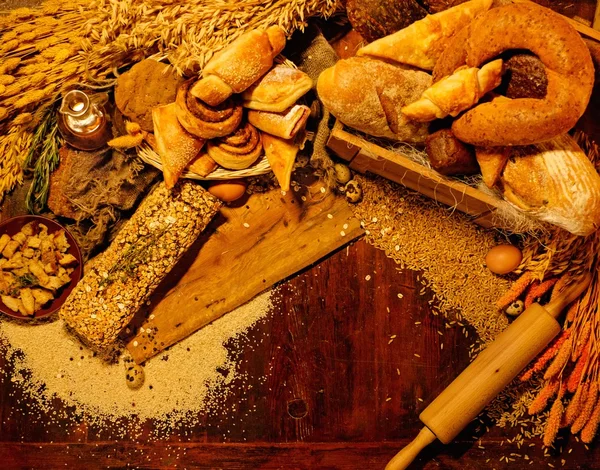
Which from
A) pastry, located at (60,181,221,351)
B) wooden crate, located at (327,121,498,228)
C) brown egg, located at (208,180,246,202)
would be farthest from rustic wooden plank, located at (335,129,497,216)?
pastry, located at (60,181,221,351)

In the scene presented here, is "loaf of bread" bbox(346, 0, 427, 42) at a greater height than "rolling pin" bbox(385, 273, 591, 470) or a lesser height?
greater

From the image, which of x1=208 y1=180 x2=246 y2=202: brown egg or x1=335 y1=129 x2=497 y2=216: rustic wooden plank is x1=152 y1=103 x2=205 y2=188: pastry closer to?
x1=208 y1=180 x2=246 y2=202: brown egg

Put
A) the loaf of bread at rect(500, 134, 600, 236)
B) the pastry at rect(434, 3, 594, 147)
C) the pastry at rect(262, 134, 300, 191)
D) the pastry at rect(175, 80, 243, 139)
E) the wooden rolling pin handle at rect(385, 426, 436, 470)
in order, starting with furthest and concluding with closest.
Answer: the wooden rolling pin handle at rect(385, 426, 436, 470) → the pastry at rect(262, 134, 300, 191) → the pastry at rect(175, 80, 243, 139) → the loaf of bread at rect(500, 134, 600, 236) → the pastry at rect(434, 3, 594, 147)

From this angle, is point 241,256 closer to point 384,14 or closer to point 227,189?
point 227,189

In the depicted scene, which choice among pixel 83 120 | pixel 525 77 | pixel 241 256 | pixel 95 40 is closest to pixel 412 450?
pixel 241 256

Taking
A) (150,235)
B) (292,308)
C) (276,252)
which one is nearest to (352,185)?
(276,252)

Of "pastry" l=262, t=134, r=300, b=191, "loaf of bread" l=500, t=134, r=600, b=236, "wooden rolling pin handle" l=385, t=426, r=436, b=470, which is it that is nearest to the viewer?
"loaf of bread" l=500, t=134, r=600, b=236
